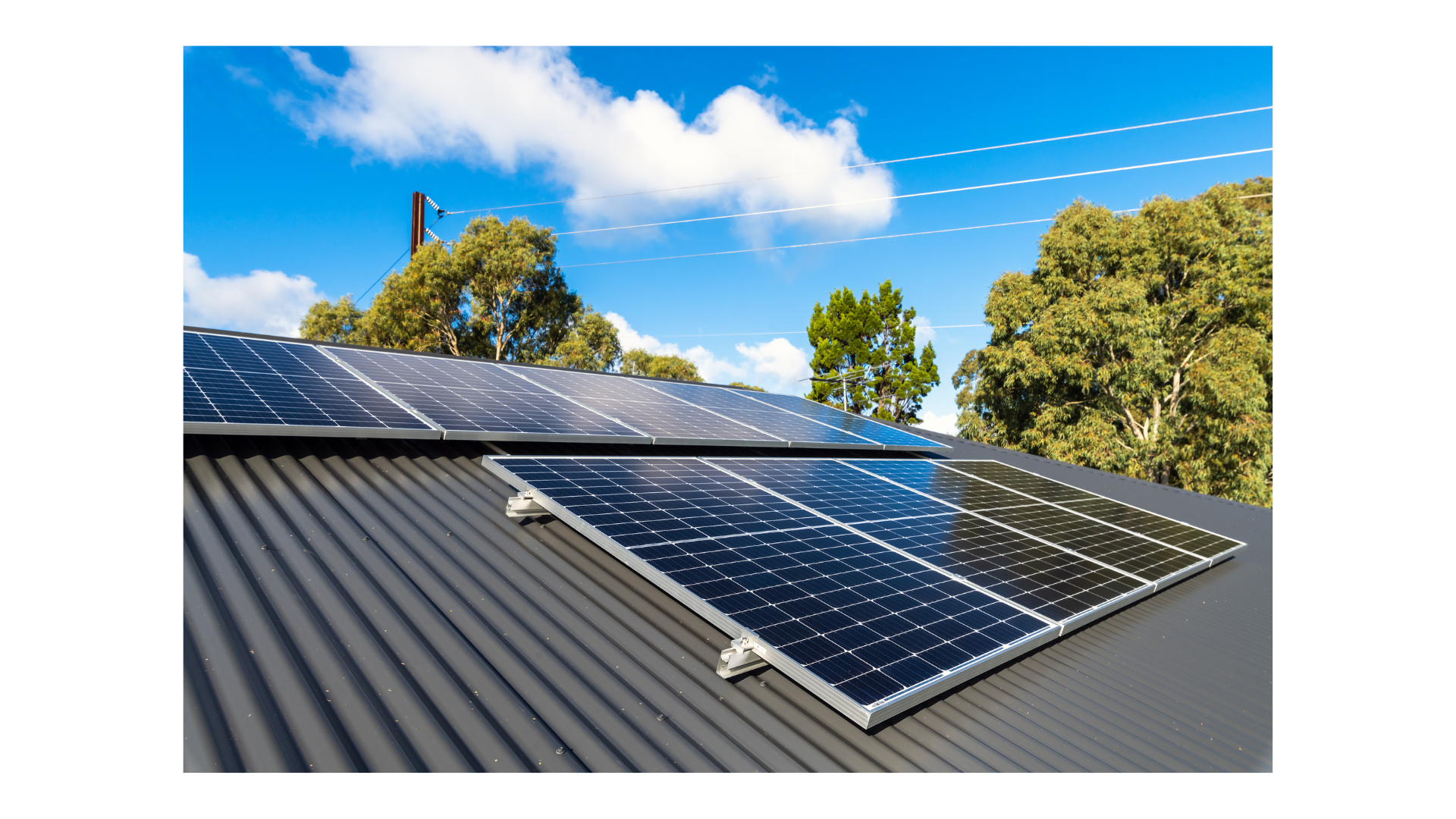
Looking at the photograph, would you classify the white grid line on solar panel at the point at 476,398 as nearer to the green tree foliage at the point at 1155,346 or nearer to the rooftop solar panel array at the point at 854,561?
the rooftop solar panel array at the point at 854,561

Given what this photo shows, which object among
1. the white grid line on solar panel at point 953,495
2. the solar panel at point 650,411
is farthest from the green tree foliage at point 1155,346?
the solar panel at point 650,411

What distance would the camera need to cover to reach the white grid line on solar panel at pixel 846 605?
3.97 metres

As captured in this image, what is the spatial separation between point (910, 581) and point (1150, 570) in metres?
4.11

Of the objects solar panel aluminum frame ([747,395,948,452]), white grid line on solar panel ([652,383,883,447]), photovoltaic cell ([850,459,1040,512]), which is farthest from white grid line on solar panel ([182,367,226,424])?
photovoltaic cell ([850,459,1040,512])

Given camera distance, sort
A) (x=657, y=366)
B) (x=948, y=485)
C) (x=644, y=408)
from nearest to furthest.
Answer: (x=948, y=485) → (x=644, y=408) → (x=657, y=366)

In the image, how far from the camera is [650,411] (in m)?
11.0

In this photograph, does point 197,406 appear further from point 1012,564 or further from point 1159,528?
point 1159,528

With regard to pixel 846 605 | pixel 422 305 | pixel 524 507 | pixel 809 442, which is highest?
pixel 422 305

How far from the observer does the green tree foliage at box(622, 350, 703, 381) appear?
2360 inches

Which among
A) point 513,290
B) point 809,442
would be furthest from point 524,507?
point 513,290

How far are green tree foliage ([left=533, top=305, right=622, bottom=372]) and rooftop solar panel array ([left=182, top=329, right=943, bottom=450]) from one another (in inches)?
1309

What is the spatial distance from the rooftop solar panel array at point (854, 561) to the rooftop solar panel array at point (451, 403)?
117 centimetres

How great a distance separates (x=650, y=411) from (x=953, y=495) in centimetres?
547
